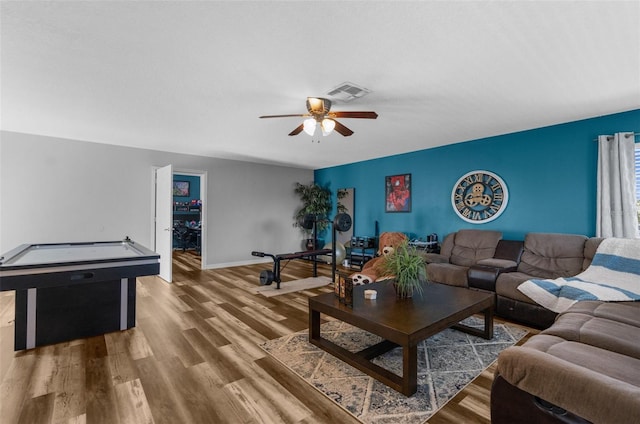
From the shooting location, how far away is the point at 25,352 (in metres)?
2.41

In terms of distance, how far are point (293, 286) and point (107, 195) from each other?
3.56 metres

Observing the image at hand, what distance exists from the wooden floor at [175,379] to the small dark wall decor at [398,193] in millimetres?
3212

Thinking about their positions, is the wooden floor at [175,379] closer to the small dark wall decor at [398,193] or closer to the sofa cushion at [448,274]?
the sofa cushion at [448,274]

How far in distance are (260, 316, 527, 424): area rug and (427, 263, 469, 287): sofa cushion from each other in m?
0.70

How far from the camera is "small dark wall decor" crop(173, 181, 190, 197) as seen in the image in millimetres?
9430

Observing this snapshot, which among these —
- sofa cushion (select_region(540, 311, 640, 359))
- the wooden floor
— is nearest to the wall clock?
sofa cushion (select_region(540, 311, 640, 359))

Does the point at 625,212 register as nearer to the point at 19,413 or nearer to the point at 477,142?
the point at 477,142

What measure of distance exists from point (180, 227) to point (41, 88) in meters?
6.57

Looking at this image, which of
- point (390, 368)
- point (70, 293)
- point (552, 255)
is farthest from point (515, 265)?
point (70, 293)

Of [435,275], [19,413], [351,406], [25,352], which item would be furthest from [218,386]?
[435,275]

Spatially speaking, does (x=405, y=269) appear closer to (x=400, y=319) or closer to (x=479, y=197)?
(x=400, y=319)

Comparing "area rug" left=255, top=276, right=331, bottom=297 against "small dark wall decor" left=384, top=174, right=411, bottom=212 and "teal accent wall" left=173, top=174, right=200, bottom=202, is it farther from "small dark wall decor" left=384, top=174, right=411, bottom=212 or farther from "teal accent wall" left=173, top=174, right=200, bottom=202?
"teal accent wall" left=173, top=174, right=200, bottom=202

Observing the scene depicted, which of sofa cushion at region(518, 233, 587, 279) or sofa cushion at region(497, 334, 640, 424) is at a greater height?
sofa cushion at region(518, 233, 587, 279)

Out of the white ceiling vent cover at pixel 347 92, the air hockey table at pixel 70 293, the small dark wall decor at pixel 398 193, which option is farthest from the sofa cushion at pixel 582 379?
the small dark wall decor at pixel 398 193
